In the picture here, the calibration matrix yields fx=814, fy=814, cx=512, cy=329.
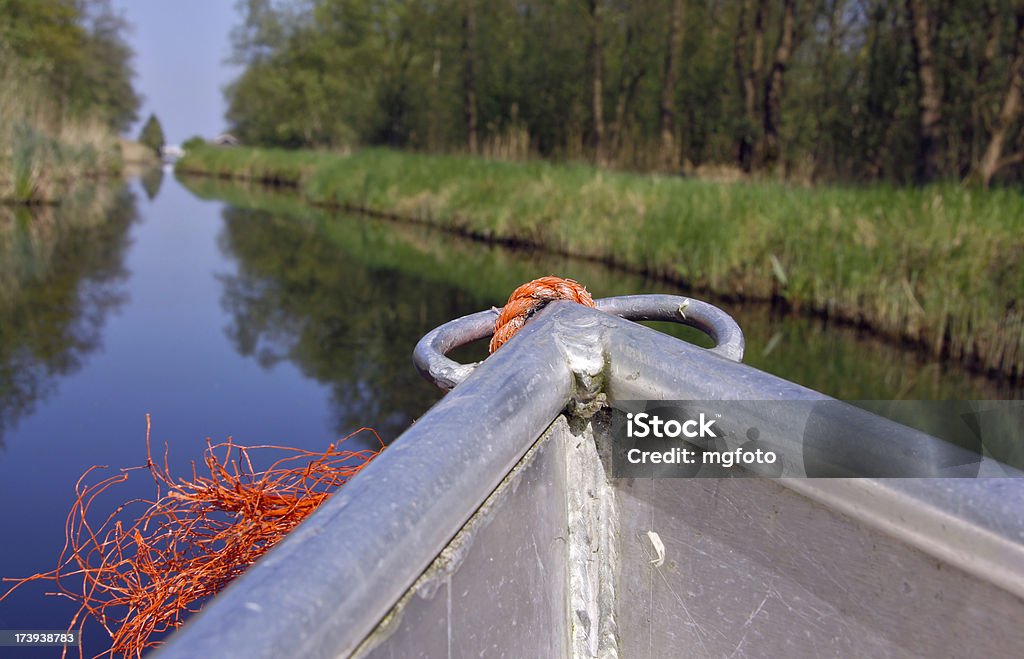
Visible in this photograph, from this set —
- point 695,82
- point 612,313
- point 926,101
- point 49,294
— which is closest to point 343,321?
point 49,294

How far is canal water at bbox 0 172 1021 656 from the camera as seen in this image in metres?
4.22

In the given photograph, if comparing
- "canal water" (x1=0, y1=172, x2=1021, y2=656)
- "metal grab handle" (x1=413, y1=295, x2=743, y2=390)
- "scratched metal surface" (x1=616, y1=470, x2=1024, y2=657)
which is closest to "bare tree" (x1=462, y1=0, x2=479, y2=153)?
"canal water" (x1=0, y1=172, x2=1021, y2=656)

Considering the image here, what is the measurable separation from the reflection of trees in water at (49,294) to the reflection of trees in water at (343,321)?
1.28m

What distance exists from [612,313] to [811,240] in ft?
22.8

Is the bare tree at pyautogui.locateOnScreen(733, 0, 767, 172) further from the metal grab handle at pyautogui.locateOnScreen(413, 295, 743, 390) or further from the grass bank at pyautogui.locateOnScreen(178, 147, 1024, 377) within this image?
the metal grab handle at pyautogui.locateOnScreen(413, 295, 743, 390)

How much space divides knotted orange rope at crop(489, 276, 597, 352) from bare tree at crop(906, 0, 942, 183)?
1044 centimetres

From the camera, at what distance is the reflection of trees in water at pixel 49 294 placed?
5.55 metres

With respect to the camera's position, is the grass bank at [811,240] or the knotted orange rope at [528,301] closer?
the knotted orange rope at [528,301]

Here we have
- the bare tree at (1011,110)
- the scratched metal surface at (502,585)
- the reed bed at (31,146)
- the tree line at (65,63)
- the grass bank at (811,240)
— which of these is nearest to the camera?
the scratched metal surface at (502,585)

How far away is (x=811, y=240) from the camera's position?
25.4 feet

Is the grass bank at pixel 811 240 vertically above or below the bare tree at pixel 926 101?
below

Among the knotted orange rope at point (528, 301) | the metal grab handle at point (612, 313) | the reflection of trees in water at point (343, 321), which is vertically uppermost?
the knotted orange rope at point (528, 301)

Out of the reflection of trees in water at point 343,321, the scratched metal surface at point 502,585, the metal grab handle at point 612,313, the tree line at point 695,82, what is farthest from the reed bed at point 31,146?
the scratched metal surface at point 502,585

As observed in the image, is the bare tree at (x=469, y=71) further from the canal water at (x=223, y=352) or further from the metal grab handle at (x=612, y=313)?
the metal grab handle at (x=612, y=313)
